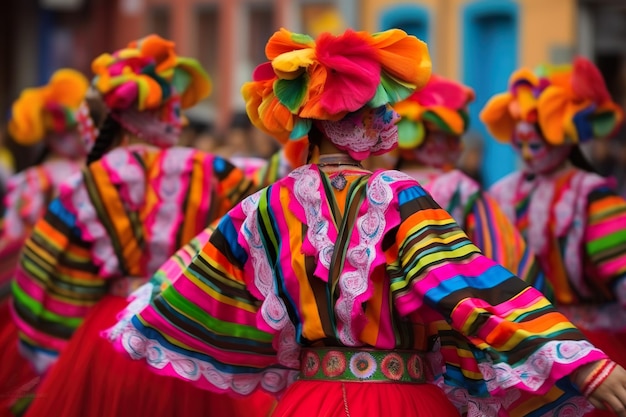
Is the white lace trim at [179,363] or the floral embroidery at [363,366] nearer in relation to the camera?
the floral embroidery at [363,366]

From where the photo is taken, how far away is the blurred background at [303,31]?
567 inches

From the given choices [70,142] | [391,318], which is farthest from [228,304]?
[70,142]

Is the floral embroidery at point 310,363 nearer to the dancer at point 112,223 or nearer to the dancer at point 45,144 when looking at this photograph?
the dancer at point 112,223

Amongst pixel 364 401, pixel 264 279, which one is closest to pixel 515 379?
pixel 364 401

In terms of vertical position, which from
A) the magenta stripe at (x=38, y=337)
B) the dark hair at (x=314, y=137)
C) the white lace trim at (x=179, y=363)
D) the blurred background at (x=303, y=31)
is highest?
the dark hair at (x=314, y=137)

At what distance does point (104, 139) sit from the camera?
646 centimetres

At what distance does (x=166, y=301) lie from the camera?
4656mm

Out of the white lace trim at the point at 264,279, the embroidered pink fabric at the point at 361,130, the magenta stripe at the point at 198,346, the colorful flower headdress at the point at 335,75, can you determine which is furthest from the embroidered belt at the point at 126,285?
the embroidered pink fabric at the point at 361,130

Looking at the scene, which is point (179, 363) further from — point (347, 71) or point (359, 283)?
point (347, 71)

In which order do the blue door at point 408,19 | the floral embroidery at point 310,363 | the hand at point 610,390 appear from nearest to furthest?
the hand at point 610,390
the floral embroidery at point 310,363
the blue door at point 408,19

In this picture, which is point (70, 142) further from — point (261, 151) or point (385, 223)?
point (385, 223)

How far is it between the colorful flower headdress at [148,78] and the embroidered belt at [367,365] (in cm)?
240

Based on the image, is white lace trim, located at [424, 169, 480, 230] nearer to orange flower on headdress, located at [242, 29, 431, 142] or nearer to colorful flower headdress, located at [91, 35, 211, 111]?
colorful flower headdress, located at [91, 35, 211, 111]

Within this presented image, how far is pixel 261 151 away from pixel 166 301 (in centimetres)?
712
